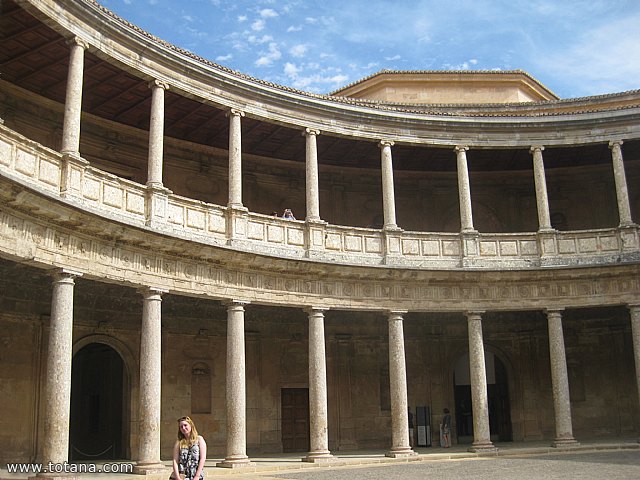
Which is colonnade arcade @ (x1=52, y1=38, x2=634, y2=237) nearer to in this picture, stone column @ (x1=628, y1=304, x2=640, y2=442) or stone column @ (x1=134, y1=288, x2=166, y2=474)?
stone column @ (x1=134, y1=288, x2=166, y2=474)

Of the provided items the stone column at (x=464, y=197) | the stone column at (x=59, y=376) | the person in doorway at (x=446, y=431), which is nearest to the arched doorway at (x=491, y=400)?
the person in doorway at (x=446, y=431)

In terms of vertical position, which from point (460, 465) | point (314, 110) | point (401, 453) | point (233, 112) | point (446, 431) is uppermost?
point (314, 110)

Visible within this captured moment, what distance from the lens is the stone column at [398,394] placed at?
65.3 ft

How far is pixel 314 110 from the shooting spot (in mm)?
21062

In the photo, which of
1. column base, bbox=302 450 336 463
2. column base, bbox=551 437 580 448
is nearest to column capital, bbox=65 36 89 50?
column base, bbox=302 450 336 463

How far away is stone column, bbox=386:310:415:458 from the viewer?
19.9 m

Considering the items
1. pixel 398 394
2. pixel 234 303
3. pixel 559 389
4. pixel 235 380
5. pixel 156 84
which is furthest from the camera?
pixel 559 389

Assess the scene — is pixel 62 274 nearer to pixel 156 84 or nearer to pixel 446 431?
pixel 156 84

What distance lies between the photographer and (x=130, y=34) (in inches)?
666

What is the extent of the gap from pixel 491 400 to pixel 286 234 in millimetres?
11084

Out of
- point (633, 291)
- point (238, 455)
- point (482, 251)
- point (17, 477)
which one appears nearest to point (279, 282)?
point (238, 455)

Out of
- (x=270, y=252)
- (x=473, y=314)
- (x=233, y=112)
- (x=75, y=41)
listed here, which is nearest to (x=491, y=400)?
(x=473, y=314)

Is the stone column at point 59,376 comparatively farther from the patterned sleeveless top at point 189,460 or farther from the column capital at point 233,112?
the column capital at point 233,112

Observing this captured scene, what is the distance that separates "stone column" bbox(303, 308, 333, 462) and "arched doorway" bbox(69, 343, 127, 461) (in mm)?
5008
